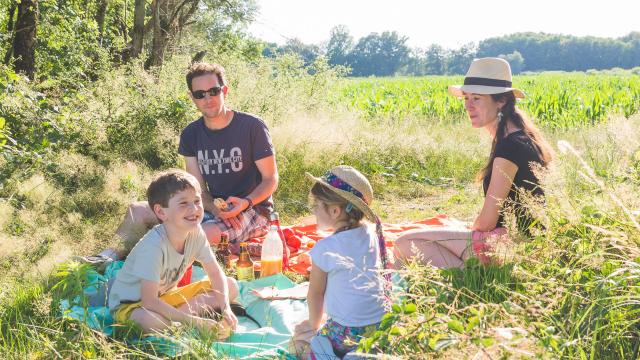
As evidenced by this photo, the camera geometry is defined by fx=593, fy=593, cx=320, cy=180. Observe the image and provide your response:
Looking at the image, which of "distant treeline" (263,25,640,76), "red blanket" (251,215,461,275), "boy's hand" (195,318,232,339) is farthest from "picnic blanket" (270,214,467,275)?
"distant treeline" (263,25,640,76)

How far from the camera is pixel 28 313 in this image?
11.7ft

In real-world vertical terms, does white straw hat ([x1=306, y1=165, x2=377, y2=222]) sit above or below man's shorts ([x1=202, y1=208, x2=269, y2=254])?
above

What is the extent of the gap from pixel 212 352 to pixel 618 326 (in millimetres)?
1759

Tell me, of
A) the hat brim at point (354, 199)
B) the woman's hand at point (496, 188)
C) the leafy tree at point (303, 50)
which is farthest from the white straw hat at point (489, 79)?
the leafy tree at point (303, 50)

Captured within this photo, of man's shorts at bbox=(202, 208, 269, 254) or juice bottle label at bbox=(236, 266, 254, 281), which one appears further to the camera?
man's shorts at bbox=(202, 208, 269, 254)

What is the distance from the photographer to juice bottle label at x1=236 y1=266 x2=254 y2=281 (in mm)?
4488

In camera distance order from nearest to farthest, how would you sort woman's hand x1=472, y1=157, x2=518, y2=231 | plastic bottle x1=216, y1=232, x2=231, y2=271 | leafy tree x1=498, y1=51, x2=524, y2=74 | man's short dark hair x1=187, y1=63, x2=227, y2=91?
woman's hand x1=472, y1=157, x2=518, y2=231, man's short dark hair x1=187, y1=63, x2=227, y2=91, plastic bottle x1=216, y1=232, x2=231, y2=271, leafy tree x1=498, y1=51, x2=524, y2=74

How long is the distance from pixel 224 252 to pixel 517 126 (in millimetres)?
2469

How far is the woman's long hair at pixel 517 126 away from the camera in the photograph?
379 centimetres

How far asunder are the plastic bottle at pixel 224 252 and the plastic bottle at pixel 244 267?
0.78 feet

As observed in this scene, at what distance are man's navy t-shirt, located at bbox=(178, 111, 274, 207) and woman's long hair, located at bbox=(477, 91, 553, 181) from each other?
1.84 m

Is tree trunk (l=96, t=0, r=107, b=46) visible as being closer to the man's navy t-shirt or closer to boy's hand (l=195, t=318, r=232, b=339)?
the man's navy t-shirt

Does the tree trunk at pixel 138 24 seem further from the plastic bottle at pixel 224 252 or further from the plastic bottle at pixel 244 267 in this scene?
the plastic bottle at pixel 244 267

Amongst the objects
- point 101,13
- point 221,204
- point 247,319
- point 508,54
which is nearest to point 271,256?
point 221,204
